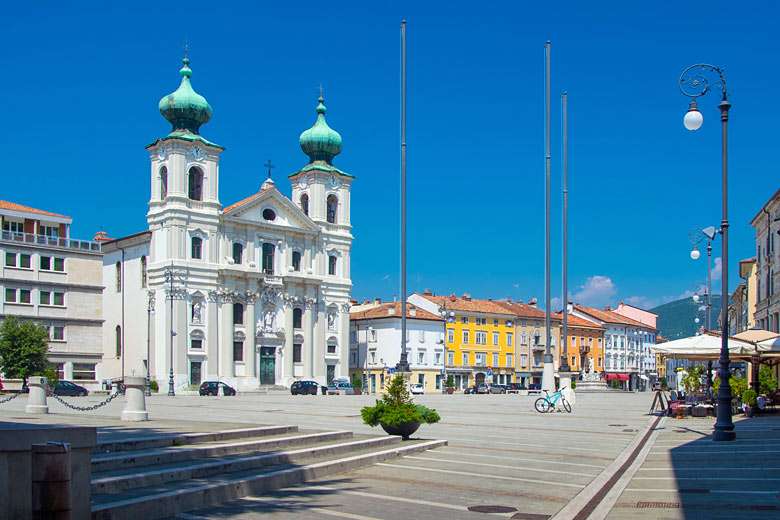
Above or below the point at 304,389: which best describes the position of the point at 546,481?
above

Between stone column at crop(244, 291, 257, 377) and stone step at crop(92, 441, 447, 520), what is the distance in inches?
2386

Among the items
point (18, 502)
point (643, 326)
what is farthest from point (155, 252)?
point (643, 326)

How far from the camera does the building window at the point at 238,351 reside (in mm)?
72750

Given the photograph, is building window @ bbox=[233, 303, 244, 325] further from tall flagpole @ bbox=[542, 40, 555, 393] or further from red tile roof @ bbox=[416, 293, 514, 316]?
tall flagpole @ bbox=[542, 40, 555, 393]

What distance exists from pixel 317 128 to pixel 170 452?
7537 centimetres

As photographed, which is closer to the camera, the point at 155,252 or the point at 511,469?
the point at 511,469

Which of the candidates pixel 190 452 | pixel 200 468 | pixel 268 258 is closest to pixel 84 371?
pixel 268 258

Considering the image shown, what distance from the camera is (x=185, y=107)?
238 feet

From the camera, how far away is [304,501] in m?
10.0

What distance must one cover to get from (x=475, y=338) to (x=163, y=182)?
134ft

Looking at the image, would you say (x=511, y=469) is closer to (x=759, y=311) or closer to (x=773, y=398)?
(x=773, y=398)

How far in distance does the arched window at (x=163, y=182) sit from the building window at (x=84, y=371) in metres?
15.7

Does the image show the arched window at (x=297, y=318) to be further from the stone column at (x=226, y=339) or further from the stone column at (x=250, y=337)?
the stone column at (x=226, y=339)

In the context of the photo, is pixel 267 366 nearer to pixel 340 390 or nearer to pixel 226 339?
pixel 226 339
